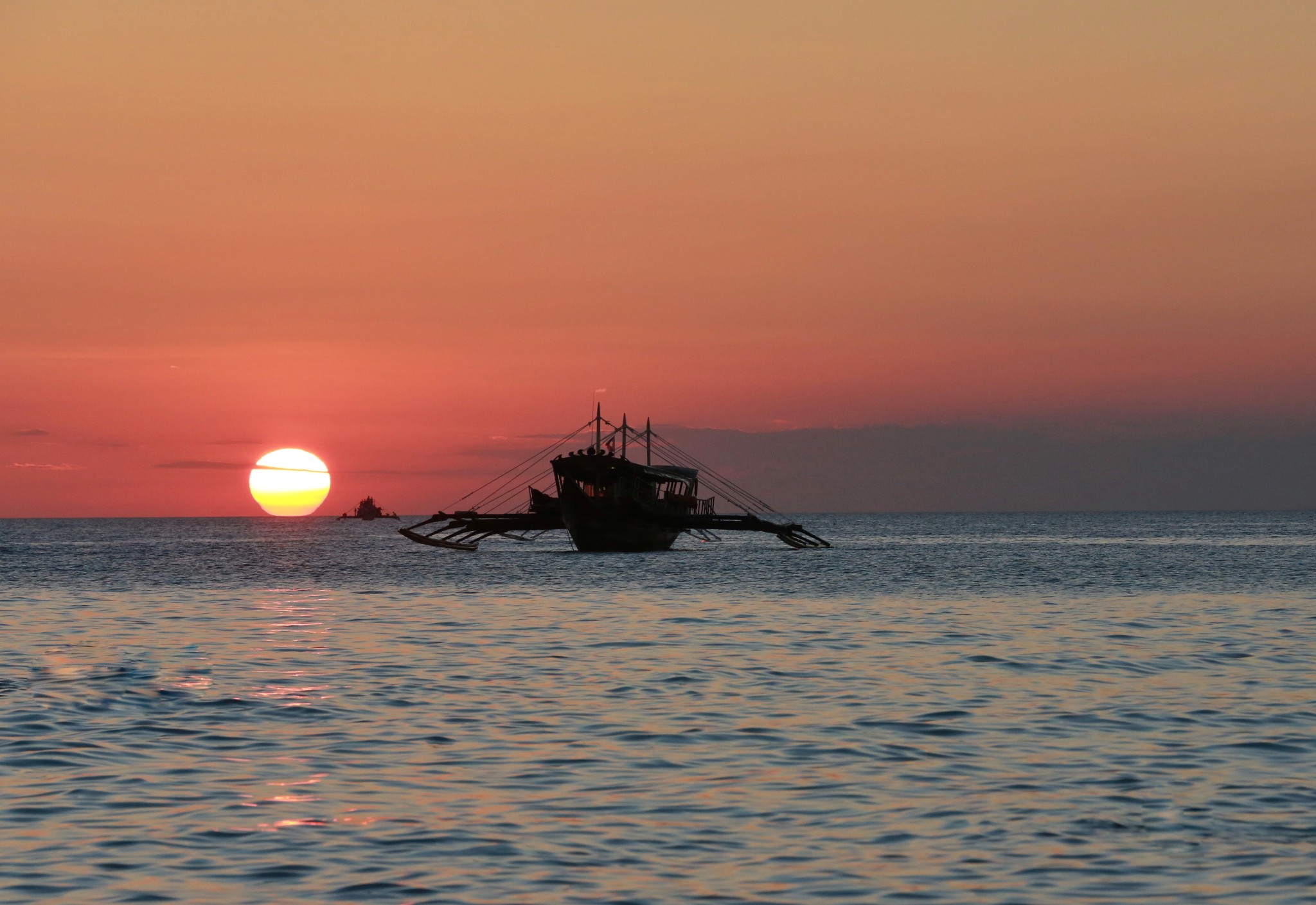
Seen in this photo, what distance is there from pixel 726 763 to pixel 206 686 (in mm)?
12535

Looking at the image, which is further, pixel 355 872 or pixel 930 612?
pixel 930 612

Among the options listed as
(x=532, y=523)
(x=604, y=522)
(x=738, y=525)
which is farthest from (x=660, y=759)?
(x=532, y=523)

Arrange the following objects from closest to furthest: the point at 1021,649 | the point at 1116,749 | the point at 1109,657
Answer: the point at 1116,749 → the point at 1109,657 → the point at 1021,649

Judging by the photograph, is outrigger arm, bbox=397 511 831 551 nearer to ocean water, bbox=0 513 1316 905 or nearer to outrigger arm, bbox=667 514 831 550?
outrigger arm, bbox=667 514 831 550

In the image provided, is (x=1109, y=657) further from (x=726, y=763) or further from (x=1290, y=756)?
(x=726, y=763)

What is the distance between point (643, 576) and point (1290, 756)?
57.6 metres

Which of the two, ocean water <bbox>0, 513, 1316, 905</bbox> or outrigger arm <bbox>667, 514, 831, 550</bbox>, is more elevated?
outrigger arm <bbox>667, 514, 831, 550</bbox>

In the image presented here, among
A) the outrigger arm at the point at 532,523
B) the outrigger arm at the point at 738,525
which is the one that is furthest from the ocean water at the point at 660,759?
the outrigger arm at the point at 532,523

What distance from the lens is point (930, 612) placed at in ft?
156

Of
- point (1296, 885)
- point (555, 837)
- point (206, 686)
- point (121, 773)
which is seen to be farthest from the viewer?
point (206, 686)

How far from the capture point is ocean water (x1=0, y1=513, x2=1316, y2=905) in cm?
1232

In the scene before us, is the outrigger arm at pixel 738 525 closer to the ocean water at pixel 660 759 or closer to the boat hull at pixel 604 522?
the boat hull at pixel 604 522

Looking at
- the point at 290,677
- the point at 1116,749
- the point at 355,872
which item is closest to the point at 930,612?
the point at 290,677

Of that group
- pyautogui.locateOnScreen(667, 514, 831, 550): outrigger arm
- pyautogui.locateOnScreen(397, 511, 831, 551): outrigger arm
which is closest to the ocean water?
pyautogui.locateOnScreen(667, 514, 831, 550): outrigger arm
